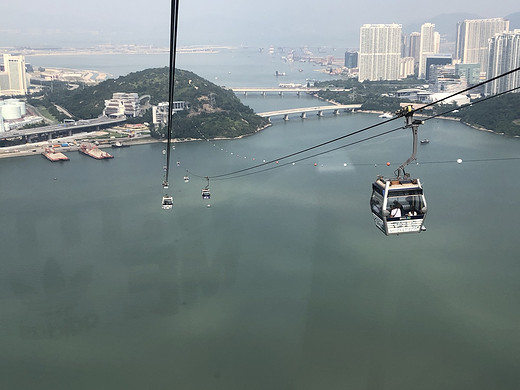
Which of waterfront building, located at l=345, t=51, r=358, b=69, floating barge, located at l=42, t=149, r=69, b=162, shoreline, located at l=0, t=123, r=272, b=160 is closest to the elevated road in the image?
shoreline, located at l=0, t=123, r=272, b=160

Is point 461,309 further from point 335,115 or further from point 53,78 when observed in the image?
point 53,78

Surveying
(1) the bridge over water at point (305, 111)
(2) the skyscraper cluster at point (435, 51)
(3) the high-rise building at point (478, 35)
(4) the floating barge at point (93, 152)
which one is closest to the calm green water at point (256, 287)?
(4) the floating barge at point (93, 152)

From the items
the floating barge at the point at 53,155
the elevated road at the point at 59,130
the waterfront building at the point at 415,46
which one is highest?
the waterfront building at the point at 415,46

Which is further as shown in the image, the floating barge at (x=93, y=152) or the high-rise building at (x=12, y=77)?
the high-rise building at (x=12, y=77)

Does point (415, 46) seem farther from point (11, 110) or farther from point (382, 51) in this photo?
point (11, 110)

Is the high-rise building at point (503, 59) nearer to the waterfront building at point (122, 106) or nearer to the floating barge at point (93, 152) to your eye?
the waterfront building at point (122, 106)

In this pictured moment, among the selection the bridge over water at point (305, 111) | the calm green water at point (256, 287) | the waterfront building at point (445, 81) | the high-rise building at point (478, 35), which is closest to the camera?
the calm green water at point (256, 287)

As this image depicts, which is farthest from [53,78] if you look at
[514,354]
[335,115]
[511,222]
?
[514,354]

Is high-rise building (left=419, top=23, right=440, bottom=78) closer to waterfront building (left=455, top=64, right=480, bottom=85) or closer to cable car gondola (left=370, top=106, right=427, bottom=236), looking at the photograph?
waterfront building (left=455, top=64, right=480, bottom=85)
